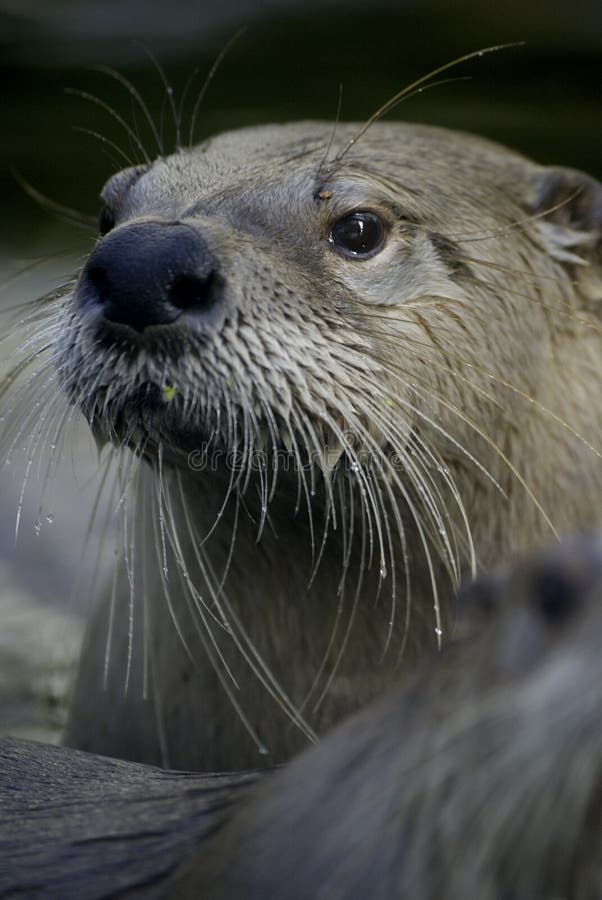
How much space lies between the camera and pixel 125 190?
8.81ft

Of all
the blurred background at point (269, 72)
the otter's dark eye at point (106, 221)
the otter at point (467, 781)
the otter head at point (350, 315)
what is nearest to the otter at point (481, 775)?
the otter at point (467, 781)

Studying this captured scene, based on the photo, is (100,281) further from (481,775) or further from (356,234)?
(481,775)

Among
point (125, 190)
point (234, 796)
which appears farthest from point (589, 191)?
point (234, 796)

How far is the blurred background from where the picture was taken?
22.6ft

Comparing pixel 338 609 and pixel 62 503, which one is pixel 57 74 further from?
pixel 338 609

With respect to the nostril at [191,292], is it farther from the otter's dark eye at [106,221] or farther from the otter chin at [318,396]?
the otter's dark eye at [106,221]

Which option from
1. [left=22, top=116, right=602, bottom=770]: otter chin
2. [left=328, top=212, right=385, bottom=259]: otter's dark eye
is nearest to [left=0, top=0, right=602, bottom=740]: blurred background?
[left=22, top=116, right=602, bottom=770]: otter chin

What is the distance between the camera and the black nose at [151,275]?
213cm

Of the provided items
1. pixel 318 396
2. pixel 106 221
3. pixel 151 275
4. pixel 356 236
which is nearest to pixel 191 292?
pixel 151 275

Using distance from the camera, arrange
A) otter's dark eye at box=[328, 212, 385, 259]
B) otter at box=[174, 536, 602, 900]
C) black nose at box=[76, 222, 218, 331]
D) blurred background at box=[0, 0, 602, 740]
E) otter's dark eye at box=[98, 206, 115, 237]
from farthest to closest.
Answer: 1. blurred background at box=[0, 0, 602, 740]
2. otter's dark eye at box=[98, 206, 115, 237]
3. otter's dark eye at box=[328, 212, 385, 259]
4. black nose at box=[76, 222, 218, 331]
5. otter at box=[174, 536, 602, 900]

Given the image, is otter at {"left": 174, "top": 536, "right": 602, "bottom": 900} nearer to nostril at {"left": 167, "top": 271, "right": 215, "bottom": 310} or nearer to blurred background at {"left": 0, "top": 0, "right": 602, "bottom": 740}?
nostril at {"left": 167, "top": 271, "right": 215, "bottom": 310}

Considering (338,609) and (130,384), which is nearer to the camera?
(130,384)

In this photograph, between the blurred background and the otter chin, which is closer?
the otter chin

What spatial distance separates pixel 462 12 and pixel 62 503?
347cm
